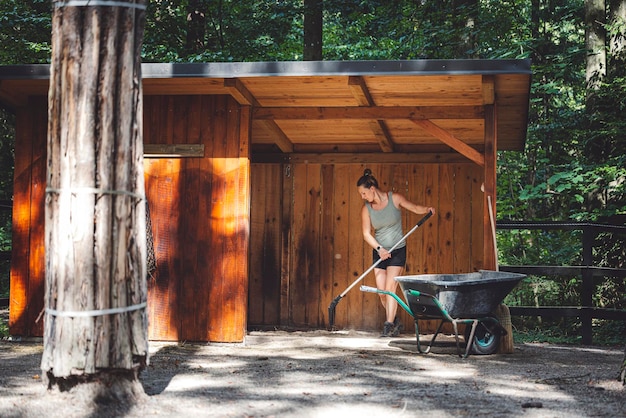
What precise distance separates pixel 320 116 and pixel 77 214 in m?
4.37

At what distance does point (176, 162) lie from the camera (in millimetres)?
7863

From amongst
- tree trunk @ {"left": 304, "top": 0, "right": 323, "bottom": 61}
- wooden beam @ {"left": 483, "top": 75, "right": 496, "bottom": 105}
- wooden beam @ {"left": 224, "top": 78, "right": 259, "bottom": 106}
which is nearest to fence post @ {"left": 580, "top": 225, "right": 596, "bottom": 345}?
wooden beam @ {"left": 483, "top": 75, "right": 496, "bottom": 105}

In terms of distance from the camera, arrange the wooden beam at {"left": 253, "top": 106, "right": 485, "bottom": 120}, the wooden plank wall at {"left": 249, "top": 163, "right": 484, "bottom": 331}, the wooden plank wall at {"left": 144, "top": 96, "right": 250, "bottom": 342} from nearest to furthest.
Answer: the wooden plank wall at {"left": 144, "top": 96, "right": 250, "bottom": 342} < the wooden beam at {"left": 253, "top": 106, "right": 485, "bottom": 120} < the wooden plank wall at {"left": 249, "top": 163, "right": 484, "bottom": 331}

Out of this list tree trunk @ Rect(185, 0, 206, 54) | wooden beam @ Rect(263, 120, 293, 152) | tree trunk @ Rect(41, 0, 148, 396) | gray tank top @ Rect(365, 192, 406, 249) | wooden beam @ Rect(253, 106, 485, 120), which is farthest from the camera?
tree trunk @ Rect(185, 0, 206, 54)

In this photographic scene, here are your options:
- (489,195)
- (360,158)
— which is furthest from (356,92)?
(360,158)

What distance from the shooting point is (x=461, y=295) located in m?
6.57

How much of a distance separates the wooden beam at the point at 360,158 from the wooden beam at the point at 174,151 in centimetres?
262

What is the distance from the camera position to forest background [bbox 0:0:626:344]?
10.2 m

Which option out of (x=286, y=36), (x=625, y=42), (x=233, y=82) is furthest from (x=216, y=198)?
(x=286, y=36)

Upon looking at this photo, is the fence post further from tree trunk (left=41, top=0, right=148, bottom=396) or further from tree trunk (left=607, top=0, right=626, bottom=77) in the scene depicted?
tree trunk (left=41, top=0, right=148, bottom=396)

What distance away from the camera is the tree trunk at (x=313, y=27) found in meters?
15.2

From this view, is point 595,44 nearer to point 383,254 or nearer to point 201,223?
point 383,254

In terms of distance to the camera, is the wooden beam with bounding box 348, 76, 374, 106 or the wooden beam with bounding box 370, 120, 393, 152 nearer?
the wooden beam with bounding box 348, 76, 374, 106

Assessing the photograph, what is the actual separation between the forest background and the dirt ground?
3.05 meters
